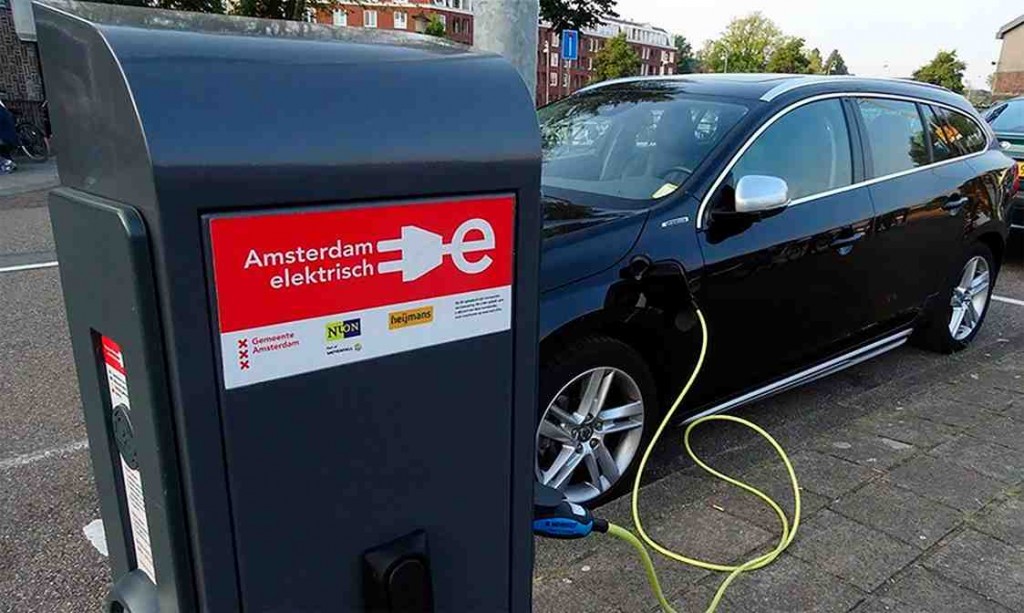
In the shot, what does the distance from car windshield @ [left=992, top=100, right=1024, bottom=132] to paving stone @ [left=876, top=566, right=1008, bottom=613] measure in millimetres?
8050

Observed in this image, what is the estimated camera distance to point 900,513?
2861mm

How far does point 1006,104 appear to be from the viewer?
9.71 m

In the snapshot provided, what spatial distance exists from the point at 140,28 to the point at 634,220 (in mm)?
2254

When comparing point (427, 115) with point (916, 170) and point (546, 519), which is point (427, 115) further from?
point (916, 170)

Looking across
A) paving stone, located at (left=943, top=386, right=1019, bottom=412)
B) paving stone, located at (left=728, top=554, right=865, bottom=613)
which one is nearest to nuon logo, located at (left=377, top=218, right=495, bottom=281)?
paving stone, located at (left=728, top=554, right=865, bottom=613)

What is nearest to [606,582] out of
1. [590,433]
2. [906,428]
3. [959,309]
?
[590,433]

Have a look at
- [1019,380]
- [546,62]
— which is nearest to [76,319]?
[1019,380]

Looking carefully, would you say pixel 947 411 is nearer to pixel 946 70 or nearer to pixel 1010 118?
pixel 1010 118

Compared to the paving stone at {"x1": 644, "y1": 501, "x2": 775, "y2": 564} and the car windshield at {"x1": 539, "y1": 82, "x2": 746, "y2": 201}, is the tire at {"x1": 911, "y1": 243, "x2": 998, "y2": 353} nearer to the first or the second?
the car windshield at {"x1": 539, "y1": 82, "x2": 746, "y2": 201}

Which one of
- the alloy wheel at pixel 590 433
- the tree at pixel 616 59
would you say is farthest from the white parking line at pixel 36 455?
the tree at pixel 616 59

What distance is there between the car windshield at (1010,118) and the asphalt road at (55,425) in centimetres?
319

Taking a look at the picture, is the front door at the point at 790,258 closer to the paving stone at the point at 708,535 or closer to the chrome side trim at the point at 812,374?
the chrome side trim at the point at 812,374

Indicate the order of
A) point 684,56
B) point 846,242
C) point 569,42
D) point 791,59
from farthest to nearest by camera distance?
point 684,56
point 791,59
point 569,42
point 846,242

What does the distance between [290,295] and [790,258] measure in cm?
289
